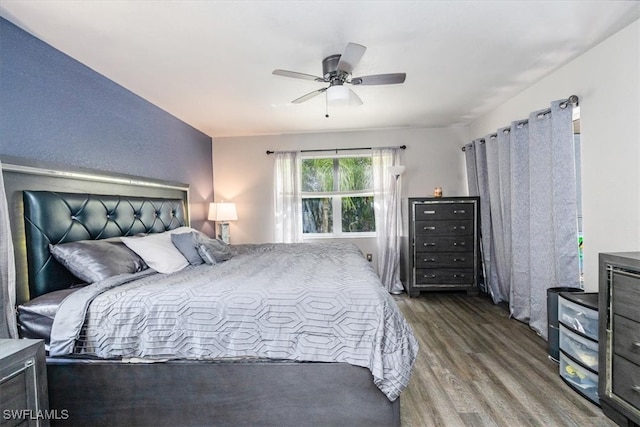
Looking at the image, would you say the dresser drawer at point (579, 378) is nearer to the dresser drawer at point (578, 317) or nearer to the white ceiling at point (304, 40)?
the dresser drawer at point (578, 317)

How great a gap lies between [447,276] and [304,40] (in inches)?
129

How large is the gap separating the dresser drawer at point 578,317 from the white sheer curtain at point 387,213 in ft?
7.38

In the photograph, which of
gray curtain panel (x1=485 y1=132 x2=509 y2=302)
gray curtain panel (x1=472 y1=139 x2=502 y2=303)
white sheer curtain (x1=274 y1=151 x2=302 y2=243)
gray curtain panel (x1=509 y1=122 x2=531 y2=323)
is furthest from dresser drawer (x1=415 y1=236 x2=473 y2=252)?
white sheer curtain (x1=274 y1=151 x2=302 y2=243)

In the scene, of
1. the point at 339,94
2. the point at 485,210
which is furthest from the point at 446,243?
the point at 339,94

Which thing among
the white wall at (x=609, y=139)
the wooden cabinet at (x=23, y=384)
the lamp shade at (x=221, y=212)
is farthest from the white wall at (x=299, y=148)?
the wooden cabinet at (x=23, y=384)

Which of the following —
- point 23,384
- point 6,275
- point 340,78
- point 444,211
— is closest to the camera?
point 23,384

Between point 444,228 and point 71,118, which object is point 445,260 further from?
point 71,118

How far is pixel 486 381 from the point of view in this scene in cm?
201

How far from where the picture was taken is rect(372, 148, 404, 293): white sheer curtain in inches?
168

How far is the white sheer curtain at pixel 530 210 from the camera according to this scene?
2.39 m

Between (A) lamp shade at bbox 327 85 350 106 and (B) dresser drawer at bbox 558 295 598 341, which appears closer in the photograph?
(B) dresser drawer at bbox 558 295 598 341

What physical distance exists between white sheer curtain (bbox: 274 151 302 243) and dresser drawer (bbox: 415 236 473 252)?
6.08 ft

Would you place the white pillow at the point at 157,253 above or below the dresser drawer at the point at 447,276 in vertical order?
above

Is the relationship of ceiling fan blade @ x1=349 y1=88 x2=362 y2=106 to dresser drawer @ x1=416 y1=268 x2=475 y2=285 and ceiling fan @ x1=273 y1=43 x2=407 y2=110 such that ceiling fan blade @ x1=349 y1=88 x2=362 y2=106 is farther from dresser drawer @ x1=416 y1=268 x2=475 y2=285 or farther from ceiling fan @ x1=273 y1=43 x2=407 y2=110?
dresser drawer @ x1=416 y1=268 x2=475 y2=285
